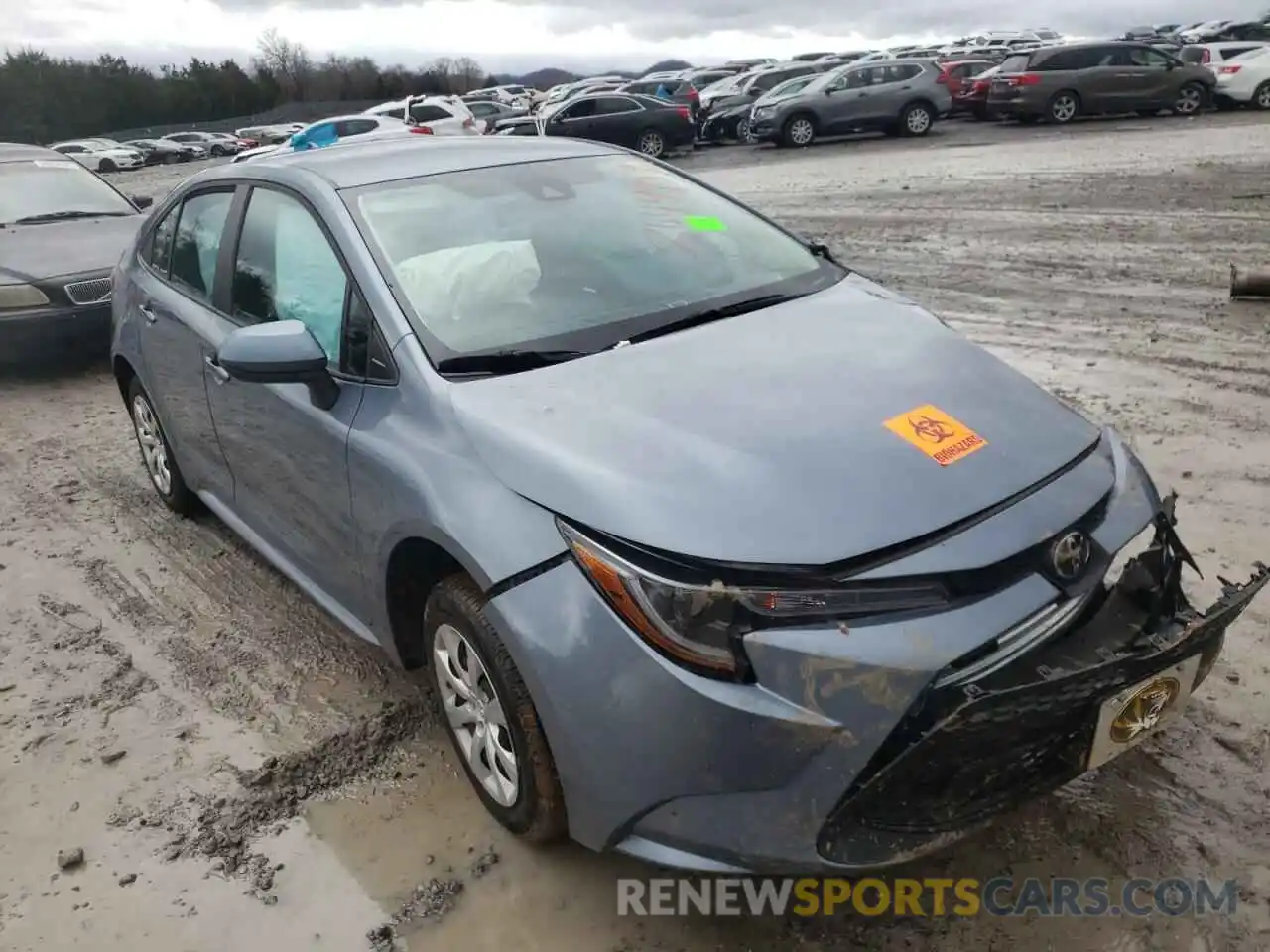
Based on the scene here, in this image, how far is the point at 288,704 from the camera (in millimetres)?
3334

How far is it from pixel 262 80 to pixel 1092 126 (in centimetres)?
6777

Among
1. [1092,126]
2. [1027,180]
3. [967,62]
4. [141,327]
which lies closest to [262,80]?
[967,62]

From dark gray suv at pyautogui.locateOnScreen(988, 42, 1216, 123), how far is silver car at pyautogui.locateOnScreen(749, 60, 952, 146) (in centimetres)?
179

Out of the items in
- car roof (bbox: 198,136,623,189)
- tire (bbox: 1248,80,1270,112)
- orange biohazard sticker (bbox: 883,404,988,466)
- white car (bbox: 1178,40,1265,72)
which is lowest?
tire (bbox: 1248,80,1270,112)

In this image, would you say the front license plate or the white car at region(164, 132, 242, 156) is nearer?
the front license plate

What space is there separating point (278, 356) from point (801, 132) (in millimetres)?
19911

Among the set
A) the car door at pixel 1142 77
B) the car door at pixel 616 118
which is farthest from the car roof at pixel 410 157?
the car door at pixel 1142 77

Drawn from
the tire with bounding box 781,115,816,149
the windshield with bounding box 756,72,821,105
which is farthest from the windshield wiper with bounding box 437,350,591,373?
the windshield with bounding box 756,72,821,105

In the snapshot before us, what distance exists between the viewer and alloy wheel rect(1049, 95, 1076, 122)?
68.0 feet

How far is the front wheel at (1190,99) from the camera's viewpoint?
2050cm

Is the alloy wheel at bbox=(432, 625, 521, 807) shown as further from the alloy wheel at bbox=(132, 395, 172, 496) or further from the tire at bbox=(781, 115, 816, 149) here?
the tire at bbox=(781, 115, 816, 149)

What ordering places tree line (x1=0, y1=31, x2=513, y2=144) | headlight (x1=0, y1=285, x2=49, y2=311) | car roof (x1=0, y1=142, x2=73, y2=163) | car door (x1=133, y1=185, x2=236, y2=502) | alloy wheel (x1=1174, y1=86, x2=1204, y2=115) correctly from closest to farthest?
car door (x1=133, y1=185, x2=236, y2=502), headlight (x1=0, y1=285, x2=49, y2=311), car roof (x1=0, y1=142, x2=73, y2=163), alloy wheel (x1=1174, y1=86, x2=1204, y2=115), tree line (x1=0, y1=31, x2=513, y2=144)

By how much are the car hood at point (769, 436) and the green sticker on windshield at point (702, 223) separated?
28.0 inches

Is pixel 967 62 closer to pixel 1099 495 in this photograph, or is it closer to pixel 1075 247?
pixel 1075 247
